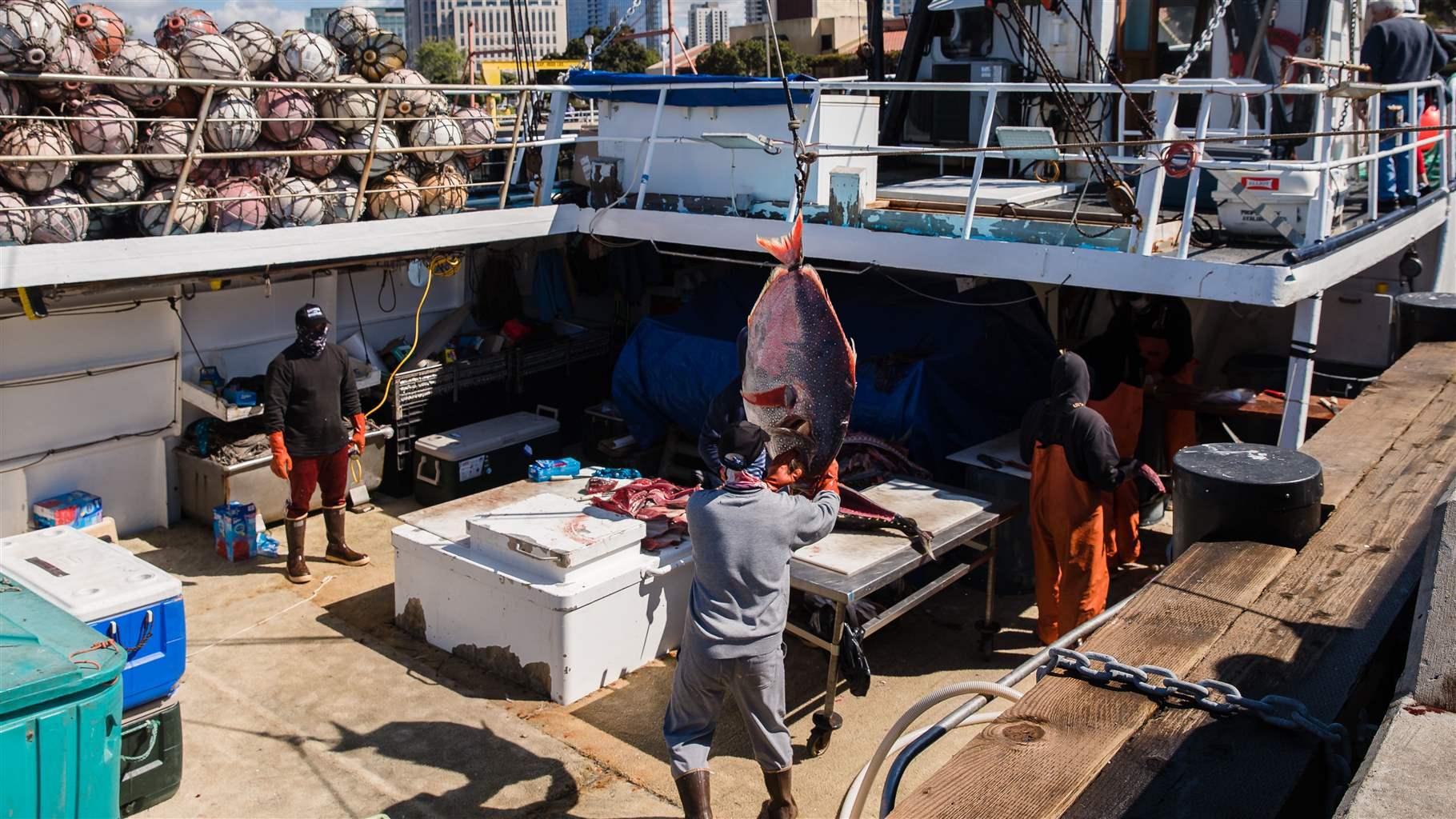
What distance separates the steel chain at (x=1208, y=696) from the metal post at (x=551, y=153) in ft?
28.2

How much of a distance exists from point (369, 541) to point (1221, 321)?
809cm

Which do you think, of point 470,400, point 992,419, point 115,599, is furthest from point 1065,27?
point 115,599

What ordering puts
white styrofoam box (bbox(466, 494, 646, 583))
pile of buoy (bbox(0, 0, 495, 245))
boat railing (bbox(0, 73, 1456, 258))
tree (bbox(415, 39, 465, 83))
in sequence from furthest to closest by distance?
1. tree (bbox(415, 39, 465, 83))
2. pile of buoy (bbox(0, 0, 495, 245))
3. boat railing (bbox(0, 73, 1456, 258))
4. white styrofoam box (bbox(466, 494, 646, 583))

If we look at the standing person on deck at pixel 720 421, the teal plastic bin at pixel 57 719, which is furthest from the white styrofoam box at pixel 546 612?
the teal plastic bin at pixel 57 719

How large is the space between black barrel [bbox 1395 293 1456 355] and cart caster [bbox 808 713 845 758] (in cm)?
433

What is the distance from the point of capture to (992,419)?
9.16 metres

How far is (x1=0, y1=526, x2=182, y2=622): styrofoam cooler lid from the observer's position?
5.38m

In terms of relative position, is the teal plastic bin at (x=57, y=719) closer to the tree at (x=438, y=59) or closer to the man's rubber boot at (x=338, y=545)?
the man's rubber boot at (x=338, y=545)

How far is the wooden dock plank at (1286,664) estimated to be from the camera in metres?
2.23

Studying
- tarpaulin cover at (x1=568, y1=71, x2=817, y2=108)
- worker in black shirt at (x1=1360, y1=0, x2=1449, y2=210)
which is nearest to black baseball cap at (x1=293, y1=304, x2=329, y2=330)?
tarpaulin cover at (x1=568, y1=71, x2=817, y2=108)

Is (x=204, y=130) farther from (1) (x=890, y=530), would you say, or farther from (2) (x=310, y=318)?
(1) (x=890, y=530)

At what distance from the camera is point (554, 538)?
264 inches

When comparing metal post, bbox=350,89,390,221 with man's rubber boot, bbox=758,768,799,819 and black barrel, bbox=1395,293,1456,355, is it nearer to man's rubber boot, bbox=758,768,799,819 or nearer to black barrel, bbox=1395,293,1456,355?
man's rubber boot, bbox=758,768,799,819

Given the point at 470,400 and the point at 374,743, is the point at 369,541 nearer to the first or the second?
the point at 470,400
